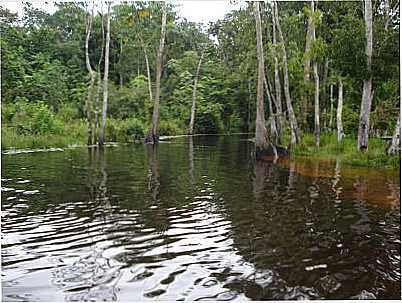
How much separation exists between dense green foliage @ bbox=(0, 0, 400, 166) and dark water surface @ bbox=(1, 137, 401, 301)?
4974 mm

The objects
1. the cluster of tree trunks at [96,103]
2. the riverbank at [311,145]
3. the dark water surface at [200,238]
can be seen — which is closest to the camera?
the dark water surface at [200,238]

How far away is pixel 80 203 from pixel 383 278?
4525mm

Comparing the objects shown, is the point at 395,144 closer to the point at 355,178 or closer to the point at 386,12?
the point at 355,178

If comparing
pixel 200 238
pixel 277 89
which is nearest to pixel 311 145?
pixel 277 89

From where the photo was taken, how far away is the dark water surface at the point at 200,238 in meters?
3.93

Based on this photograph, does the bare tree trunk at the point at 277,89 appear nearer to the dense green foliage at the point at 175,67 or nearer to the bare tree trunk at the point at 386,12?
the dense green foliage at the point at 175,67

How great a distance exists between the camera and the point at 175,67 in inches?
1447

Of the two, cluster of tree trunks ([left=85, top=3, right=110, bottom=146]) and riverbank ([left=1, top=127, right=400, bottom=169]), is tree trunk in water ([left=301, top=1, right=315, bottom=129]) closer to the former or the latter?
riverbank ([left=1, top=127, right=400, bottom=169])

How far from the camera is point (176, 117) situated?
36844 mm

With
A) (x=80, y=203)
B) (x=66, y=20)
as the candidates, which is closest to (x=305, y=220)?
(x=80, y=203)

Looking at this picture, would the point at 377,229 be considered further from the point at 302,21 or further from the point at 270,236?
the point at 302,21

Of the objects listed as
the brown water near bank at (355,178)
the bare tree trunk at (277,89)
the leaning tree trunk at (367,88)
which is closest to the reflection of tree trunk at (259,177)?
the brown water near bank at (355,178)

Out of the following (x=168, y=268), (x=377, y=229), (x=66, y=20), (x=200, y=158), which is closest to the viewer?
(x=168, y=268)

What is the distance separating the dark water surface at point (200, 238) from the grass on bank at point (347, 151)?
4.93ft
